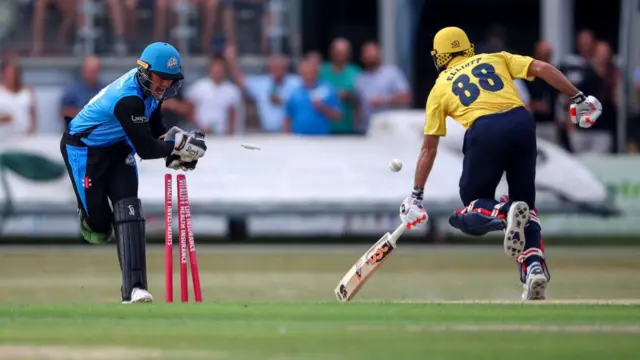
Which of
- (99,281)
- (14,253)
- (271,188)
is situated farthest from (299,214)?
(99,281)

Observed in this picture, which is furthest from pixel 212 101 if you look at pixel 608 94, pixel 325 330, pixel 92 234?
pixel 325 330

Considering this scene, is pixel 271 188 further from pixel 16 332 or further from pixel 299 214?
pixel 16 332

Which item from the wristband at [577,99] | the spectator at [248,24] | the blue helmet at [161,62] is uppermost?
the blue helmet at [161,62]

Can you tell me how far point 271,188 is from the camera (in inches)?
774

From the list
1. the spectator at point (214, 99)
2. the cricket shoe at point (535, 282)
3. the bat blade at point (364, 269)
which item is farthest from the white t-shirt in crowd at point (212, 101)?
the cricket shoe at point (535, 282)

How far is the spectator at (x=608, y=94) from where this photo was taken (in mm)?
21625

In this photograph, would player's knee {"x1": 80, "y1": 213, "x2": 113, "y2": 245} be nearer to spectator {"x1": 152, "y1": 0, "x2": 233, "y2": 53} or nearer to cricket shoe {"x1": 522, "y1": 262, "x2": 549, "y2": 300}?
cricket shoe {"x1": 522, "y1": 262, "x2": 549, "y2": 300}

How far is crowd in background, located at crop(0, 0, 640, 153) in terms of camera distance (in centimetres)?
2094

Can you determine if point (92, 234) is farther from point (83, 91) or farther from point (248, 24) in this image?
point (248, 24)

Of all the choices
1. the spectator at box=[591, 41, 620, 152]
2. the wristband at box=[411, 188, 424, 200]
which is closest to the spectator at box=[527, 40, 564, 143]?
the spectator at box=[591, 41, 620, 152]

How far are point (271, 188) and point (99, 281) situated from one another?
206 inches

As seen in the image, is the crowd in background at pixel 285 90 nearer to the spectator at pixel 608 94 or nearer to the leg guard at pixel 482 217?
the spectator at pixel 608 94

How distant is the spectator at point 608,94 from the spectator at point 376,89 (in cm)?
255

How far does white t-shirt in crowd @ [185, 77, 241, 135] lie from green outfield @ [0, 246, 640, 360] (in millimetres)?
5058
